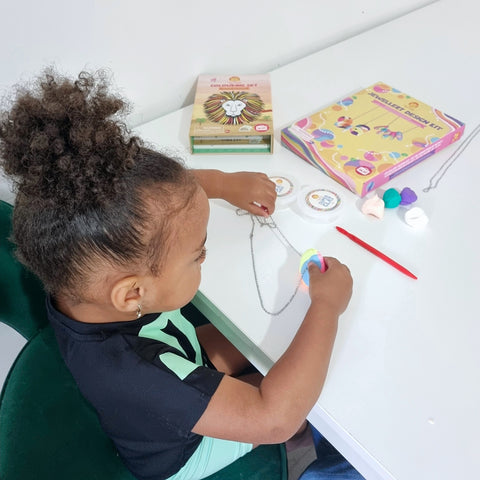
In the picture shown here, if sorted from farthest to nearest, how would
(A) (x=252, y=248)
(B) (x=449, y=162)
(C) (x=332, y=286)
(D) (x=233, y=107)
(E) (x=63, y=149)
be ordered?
(D) (x=233, y=107)
(B) (x=449, y=162)
(A) (x=252, y=248)
(C) (x=332, y=286)
(E) (x=63, y=149)

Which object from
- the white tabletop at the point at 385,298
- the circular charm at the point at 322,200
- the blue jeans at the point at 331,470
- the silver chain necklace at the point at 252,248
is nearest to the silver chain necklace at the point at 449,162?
the white tabletop at the point at 385,298

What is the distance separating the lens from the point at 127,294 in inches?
22.1

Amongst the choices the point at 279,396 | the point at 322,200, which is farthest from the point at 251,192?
the point at 279,396

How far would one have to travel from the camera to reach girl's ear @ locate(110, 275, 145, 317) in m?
0.54

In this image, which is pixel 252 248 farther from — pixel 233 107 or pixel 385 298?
pixel 233 107

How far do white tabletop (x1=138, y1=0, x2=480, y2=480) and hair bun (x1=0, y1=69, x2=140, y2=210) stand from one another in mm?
245

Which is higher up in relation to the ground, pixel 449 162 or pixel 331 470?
pixel 449 162

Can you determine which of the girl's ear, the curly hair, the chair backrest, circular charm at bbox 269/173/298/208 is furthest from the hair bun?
circular charm at bbox 269/173/298/208

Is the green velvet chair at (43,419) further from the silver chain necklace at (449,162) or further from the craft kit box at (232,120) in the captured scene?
the silver chain necklace at (449,162)

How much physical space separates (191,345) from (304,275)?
23 centimetres

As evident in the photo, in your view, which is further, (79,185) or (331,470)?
(331,470)

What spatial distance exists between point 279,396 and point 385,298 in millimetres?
202

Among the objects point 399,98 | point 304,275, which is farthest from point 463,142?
point 304,275

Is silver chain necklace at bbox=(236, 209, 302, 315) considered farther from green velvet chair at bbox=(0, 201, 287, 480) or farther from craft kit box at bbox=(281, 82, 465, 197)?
green velvet chair at bbox=(0, 201, 287, 480)
